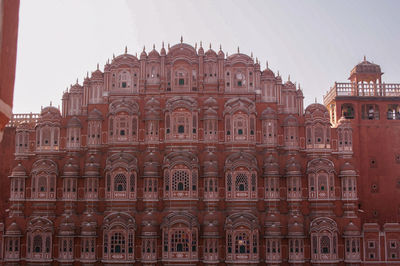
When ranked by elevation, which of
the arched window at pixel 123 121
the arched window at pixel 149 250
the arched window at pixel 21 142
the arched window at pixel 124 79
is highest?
the arched window at pixel 124 79

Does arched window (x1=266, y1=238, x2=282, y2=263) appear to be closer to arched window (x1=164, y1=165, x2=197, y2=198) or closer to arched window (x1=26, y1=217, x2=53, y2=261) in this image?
arched window (x1=164, y1=165, x2=197, y2=198)

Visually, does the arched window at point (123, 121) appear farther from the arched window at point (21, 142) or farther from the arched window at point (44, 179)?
the arched window at point (21, 142)

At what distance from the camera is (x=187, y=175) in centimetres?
3338

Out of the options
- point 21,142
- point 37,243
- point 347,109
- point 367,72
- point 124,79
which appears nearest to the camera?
point 37,243

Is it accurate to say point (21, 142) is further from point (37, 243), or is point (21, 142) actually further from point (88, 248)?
point (88, 248)

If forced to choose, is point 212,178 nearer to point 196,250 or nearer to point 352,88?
point 196,250

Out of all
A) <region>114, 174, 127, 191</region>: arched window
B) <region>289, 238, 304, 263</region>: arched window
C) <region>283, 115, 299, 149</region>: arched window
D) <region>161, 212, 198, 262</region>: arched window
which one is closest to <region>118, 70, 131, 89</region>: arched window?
<region>114, 174, 127, 191</region>: arched window

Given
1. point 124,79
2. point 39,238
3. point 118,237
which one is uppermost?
point 124,79

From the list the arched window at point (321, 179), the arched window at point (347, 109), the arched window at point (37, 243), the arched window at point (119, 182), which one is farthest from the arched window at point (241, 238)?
the arched window at point (37, 243)

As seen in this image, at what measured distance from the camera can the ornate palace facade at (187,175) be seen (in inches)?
1289

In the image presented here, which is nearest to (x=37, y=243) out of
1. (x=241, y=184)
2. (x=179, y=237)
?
(x=179, y=237)

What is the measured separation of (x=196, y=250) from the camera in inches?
1284

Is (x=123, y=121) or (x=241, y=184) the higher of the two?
(x=123, y=121)

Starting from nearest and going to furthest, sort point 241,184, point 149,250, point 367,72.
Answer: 1. point 149,250
2. point 241,184
3. point 367,72
